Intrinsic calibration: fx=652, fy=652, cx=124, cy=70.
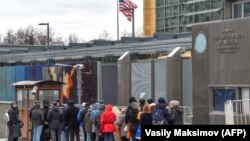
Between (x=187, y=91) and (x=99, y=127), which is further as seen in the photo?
(x=187, y=91)

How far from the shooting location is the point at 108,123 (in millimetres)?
19922

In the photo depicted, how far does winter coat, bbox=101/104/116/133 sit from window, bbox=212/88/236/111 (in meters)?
4.86

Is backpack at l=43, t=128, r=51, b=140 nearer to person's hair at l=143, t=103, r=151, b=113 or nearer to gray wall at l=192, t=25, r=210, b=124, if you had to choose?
gray wall at l=192, t=25, r=210, b=124

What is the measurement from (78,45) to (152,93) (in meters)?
20.6

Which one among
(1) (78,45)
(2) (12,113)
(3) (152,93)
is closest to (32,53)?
(1) (78,45)

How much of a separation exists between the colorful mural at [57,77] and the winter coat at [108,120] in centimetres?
1502

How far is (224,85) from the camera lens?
22.9m

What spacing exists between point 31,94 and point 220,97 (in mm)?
8010

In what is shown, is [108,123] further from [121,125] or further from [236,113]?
[236,113]

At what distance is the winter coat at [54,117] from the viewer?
73.2 feet

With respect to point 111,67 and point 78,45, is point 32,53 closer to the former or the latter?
point 78,45

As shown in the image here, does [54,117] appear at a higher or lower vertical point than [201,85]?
lower

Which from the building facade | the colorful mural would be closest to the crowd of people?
the colorful mural

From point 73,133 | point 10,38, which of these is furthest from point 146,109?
point 10,38
